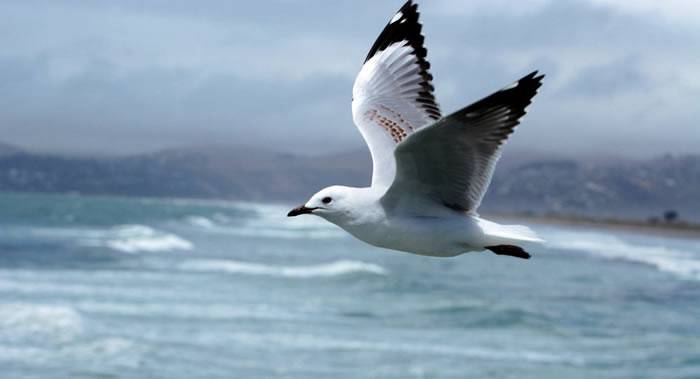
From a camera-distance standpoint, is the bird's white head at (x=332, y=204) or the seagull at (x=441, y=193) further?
the bird's white head at (x=332, y=204)

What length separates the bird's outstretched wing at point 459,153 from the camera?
20.8ft

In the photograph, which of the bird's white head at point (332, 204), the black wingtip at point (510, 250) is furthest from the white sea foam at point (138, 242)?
the black wingtip at point (510, 250)

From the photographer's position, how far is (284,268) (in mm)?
32125

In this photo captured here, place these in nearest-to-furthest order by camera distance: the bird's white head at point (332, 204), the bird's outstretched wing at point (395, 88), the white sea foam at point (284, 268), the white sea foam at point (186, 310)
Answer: the bird's white head at point (332, 204) < the bird's outstretched wing at point (395, 88) < the white sea foam at point (186, 310) < the white sea foam at point (284, 268)

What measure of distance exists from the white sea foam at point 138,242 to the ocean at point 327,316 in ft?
0.91

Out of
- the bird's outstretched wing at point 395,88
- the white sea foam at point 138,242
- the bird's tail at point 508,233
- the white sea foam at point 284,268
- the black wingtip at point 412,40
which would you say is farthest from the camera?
the white sea foam at point 138,242

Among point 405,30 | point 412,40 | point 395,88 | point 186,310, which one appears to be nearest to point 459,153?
point 395,88

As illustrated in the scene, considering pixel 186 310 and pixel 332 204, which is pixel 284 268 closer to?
pixel 186 310

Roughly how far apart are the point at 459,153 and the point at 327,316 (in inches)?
589

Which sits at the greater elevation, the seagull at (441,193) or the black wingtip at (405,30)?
the black wingtip at (405,30)

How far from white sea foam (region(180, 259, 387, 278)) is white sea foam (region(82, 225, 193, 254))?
3.82 meters

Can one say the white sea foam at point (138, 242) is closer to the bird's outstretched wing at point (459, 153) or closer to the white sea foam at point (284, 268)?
the white sea foam at point (284, 268)

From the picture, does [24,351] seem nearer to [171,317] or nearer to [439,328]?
[171,317]

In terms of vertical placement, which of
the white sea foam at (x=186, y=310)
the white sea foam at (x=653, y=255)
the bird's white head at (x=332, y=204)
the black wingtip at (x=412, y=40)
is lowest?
the bird's white head at (x=332, y=204)
